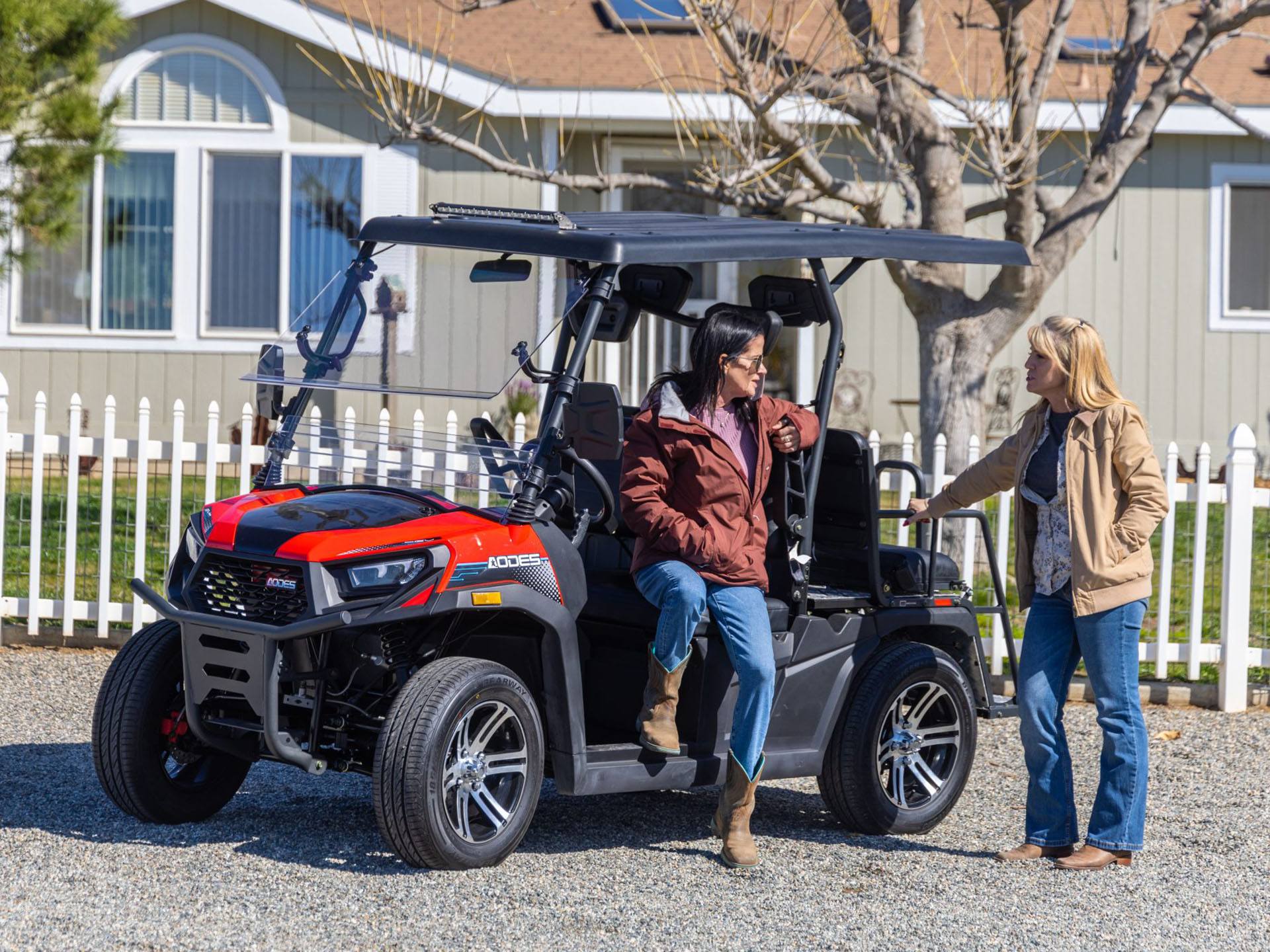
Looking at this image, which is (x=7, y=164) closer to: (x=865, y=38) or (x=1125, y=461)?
(x=865, y=38)

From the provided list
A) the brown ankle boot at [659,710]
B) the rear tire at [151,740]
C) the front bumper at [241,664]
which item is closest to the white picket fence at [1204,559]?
the brown ankle boot at [659,710]

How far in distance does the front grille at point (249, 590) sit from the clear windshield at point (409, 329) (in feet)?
2.41

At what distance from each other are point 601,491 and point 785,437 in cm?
62

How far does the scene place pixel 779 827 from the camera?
6.15m

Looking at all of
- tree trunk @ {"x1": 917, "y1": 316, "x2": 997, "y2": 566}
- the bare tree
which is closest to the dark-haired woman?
the bare tree

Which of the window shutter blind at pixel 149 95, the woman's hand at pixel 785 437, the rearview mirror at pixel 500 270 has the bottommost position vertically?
the woman's hand at pixel 785 437

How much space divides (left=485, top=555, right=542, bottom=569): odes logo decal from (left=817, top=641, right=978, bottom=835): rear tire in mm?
1358

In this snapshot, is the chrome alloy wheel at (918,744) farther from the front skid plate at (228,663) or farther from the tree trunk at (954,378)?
the tree trunk at (954,378)

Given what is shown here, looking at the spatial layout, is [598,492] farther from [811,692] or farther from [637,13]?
[637,13]

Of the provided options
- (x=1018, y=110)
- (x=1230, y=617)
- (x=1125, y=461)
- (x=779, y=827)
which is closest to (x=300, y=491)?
(x=779, y=827)

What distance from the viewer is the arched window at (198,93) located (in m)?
15.2

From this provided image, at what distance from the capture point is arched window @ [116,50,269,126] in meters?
15.2

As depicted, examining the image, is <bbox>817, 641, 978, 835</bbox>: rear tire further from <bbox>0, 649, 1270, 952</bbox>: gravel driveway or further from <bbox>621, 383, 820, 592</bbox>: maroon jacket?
<bbox>621, 383, 820, 592</bbox>: maroon jacket

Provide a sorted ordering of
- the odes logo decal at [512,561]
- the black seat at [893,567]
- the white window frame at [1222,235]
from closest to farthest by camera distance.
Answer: the odes logo decal at [512,561]
the black seat at [893,567]
the white window frame at [1222,235]
